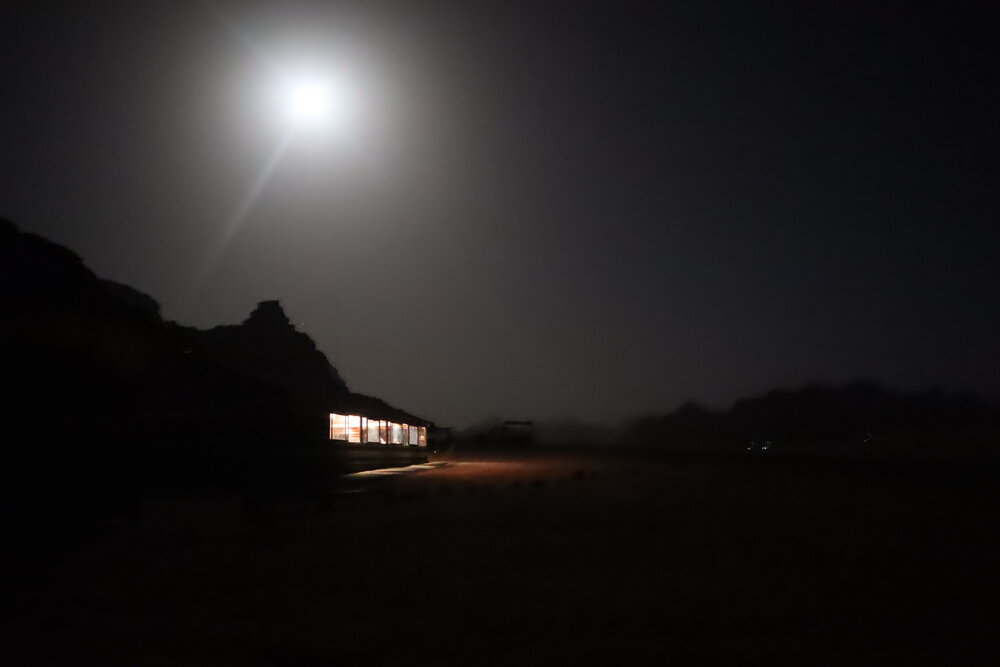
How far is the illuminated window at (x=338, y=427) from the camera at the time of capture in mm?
24531

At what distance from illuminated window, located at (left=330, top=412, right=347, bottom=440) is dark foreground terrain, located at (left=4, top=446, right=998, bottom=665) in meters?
9.52

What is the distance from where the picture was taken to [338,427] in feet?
83.6

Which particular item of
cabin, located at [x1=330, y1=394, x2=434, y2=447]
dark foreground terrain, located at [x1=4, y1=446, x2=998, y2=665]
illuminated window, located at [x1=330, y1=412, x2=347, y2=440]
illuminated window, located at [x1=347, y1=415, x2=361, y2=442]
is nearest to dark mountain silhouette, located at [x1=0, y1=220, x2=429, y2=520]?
dark foreground terrain, located at [x1=4, y1=446, x2=998, y2=665]

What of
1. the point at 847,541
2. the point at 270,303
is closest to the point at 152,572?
the point at 847,541

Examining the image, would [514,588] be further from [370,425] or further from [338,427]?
[370,425]

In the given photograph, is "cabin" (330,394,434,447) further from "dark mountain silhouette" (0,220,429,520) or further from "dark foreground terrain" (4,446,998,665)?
"dark foreground terrain" (4,446,998,665)

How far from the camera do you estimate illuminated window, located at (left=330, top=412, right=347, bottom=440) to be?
2453 centimetres

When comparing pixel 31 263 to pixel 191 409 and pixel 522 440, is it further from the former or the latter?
pixel 522 440

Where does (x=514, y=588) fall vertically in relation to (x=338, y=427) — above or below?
below

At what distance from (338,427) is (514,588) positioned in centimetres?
1811

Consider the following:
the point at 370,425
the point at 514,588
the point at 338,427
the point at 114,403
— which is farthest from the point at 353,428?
the point at 514,588

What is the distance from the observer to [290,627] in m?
6.68

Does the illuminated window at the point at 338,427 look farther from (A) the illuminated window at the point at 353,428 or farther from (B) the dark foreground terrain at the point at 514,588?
(B) the dark foreground terrain at the point at 514,588

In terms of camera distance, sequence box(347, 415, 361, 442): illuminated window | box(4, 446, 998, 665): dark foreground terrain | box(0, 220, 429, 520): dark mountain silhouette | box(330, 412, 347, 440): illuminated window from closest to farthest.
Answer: box(4, 446, 998, 665): dark foreground terrain
box(0, 220, 429, 520): dark mountain silhouette
box(330, 412, 347, 440): illuminated window
box(347, 415, 361, 442): illuminated window
